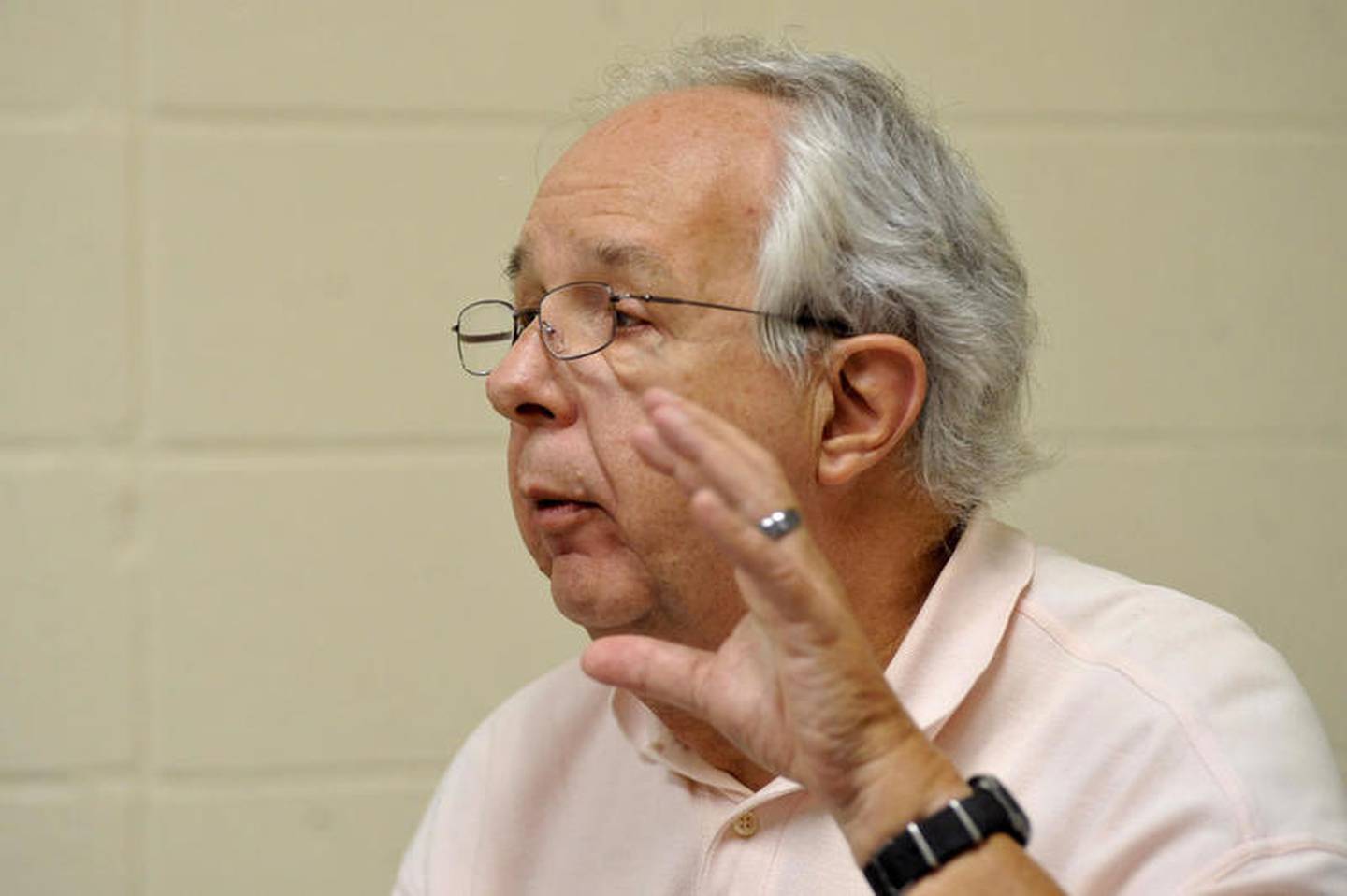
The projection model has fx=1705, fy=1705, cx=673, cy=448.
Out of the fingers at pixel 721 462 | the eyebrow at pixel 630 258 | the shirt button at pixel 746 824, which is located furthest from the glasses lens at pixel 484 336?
the fingers at pixel 721 462

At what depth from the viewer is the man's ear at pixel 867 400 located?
1602 millimetres

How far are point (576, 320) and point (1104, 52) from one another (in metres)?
1.23

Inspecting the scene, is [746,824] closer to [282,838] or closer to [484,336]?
[484,336]

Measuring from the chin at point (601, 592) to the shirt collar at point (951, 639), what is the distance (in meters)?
0.17

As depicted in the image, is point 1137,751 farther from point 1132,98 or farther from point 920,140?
point 1132,98

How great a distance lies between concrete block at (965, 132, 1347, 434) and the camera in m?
2.49

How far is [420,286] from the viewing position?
239cm

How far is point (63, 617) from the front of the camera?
7.66 ft

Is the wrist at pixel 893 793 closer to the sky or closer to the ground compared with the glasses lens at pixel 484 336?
closer to the ground

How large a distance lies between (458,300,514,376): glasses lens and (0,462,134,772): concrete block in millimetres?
769

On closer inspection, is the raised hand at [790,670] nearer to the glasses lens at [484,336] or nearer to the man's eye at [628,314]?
the man's eye at [628,314]

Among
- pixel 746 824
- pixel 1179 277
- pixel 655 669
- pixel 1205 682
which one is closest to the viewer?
pixel 655 669

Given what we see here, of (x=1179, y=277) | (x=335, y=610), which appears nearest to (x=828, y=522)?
(x=335, y=610)

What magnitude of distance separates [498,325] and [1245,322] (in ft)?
4.10
